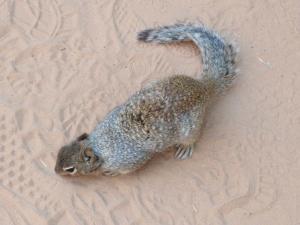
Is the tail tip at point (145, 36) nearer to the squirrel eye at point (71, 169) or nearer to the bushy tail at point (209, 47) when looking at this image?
the bushy tail at point (209, 47)

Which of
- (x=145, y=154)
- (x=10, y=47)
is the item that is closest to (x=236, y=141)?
(x=145, y=154)

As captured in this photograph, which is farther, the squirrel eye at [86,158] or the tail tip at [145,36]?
the tail tip at [145,36]

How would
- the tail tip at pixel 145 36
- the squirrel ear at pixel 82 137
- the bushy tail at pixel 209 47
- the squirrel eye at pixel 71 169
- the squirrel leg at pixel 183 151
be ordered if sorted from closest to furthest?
the squirrel eye at pixel 71 169
the squirrel ear at pixel 82 137
the squirrel leg at pixel 183 151
the bushy tail at pixel 209 47
the tail tip at pixel 145 36

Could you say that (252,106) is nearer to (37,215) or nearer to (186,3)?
(186,3)

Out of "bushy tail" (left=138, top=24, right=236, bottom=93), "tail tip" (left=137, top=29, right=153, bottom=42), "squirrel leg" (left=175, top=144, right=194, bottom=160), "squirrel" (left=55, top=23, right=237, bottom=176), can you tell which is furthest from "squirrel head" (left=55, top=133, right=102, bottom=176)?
"tail tip" (left=137, top=29, right=153, bottom=42)

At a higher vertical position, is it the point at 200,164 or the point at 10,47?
the point at 10,47

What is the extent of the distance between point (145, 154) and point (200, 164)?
0.44 meters

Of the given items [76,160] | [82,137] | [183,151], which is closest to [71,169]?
[76,160]

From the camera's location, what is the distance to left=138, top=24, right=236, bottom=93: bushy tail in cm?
379

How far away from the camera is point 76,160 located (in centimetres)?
328

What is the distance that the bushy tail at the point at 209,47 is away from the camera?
3.79 meters

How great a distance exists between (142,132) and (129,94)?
63cm

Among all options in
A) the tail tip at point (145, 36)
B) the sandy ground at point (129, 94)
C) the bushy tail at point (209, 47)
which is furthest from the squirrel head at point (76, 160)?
the tail tip at point (145, 36)

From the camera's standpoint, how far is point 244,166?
11.7ft
